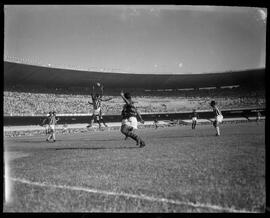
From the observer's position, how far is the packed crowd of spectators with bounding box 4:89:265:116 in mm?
29906

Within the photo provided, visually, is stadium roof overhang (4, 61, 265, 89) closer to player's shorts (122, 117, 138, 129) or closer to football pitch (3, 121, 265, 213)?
player's shorts (122, 117, 138, 129)

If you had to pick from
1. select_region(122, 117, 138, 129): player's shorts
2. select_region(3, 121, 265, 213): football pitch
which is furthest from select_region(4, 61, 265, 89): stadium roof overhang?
select_region(3, 121, 265, 213): football pitch

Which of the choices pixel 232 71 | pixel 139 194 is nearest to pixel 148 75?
pixel 232 71

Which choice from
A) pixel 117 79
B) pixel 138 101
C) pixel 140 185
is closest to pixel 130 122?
pixel 140 185

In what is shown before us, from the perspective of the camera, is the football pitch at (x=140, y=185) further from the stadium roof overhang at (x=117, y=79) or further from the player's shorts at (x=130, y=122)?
the stadium roof overhang at (x=117, y=79)

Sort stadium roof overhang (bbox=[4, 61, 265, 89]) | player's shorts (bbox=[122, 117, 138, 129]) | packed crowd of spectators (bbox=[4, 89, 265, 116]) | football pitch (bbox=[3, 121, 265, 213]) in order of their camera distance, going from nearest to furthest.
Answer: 1. football pitch (bbox=[3, 121, 265, 213])
2. player's shorts (bbox=[122, 117, 138, 129])
3. packed crowd of spectators (bbox=[4, 89, 265, 116])
4. stadium roof overhang (bbox=[4, 61, 265, 89])

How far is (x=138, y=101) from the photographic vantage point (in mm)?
38219

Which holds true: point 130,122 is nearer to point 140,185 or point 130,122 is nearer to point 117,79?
point 140,185

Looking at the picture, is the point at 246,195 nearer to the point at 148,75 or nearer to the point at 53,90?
the point at 53,90

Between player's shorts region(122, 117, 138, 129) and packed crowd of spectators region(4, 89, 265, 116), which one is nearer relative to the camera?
player's shorts region(122, 117, 138, 129)

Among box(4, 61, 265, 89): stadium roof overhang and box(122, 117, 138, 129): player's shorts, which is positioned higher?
box(4, 61, 265, 89): stadium roof overhang

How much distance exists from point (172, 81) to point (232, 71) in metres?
8.30

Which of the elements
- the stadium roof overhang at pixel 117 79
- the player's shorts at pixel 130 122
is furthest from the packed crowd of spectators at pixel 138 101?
the player's shorts at pixel 130 122
